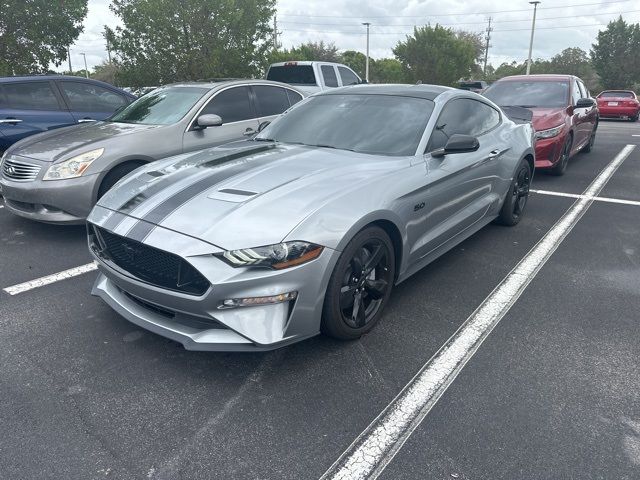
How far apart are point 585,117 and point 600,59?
147 feet

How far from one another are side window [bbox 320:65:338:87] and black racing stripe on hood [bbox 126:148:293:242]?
9.18 m

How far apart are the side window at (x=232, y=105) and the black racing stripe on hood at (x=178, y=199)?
9.11ft

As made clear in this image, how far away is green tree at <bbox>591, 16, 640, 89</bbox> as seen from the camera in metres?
43.5

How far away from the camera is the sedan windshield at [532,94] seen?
8008mm

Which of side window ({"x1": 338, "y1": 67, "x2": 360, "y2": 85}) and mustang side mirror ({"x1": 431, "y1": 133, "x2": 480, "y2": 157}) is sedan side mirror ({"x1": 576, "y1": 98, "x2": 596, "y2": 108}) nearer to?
mustang side mirror ({"x1": 431, "y1": 133, "x2": 480, "y2": 157})

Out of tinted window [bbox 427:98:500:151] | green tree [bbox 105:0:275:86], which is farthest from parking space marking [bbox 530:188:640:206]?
green tree [bbox 105:0:275:86]

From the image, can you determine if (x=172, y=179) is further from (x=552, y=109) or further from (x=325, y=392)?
(x=552, y=109)

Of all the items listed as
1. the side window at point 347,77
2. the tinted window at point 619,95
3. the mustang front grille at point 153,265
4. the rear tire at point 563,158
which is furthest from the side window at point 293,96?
the tinted window at point 619,95

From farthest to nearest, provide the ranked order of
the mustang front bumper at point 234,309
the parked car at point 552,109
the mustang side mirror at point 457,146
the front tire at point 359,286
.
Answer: the parked car at point 552,109, the mustang side mirror at point 457,146, the front tire at point 359,286, the mustang front bumper at point 234,309

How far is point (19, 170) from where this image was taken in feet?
15.9

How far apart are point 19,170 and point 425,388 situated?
4.50 metres

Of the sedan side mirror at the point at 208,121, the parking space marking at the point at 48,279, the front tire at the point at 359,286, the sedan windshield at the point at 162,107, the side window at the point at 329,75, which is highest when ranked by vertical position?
the side window at the point at 329,75

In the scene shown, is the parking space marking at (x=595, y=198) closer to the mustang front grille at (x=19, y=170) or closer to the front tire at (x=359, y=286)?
the front tire at (x=359, y=286)

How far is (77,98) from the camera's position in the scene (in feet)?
23.7
